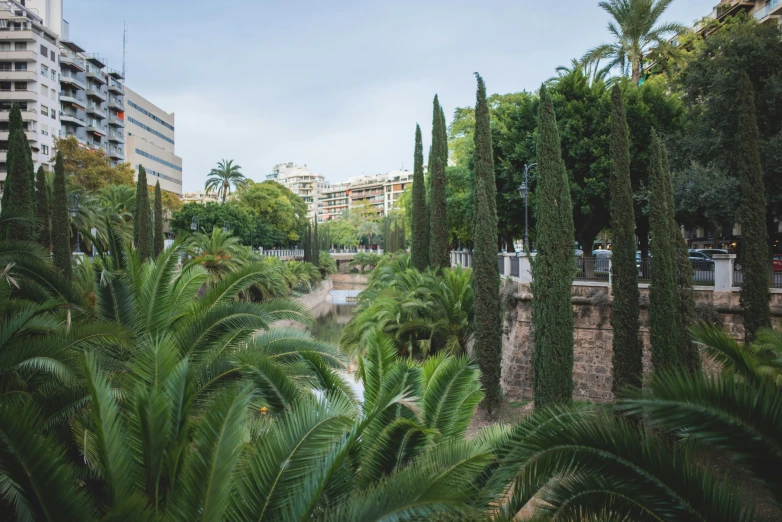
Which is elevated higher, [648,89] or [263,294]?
[648,89]

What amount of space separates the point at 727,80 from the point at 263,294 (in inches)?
852

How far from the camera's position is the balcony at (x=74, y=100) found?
5003 cm

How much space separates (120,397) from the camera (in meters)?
6.40

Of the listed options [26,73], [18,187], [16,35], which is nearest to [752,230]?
[18,187]

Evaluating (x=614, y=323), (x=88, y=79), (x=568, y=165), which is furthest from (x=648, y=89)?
(x=88, y=79)

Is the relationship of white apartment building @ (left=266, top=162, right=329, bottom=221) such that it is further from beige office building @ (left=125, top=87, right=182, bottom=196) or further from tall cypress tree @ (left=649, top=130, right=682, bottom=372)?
tall cypress tree @ (left=649, top=130, right=682, bottom=372)

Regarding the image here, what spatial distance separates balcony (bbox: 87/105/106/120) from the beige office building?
13.2 ft

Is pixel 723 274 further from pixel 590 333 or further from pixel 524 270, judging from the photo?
pixel 524 270

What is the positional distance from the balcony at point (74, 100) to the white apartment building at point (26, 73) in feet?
10.4

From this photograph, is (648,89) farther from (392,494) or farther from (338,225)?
(338,225)

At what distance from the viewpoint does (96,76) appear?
54094 millimetres

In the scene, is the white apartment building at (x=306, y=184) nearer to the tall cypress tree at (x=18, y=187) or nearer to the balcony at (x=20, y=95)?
the balcony at (x=20, y=95)

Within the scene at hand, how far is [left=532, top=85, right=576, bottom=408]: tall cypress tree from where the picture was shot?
468 inches

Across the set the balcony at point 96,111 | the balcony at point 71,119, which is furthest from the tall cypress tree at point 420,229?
the balcony at point 96,111
